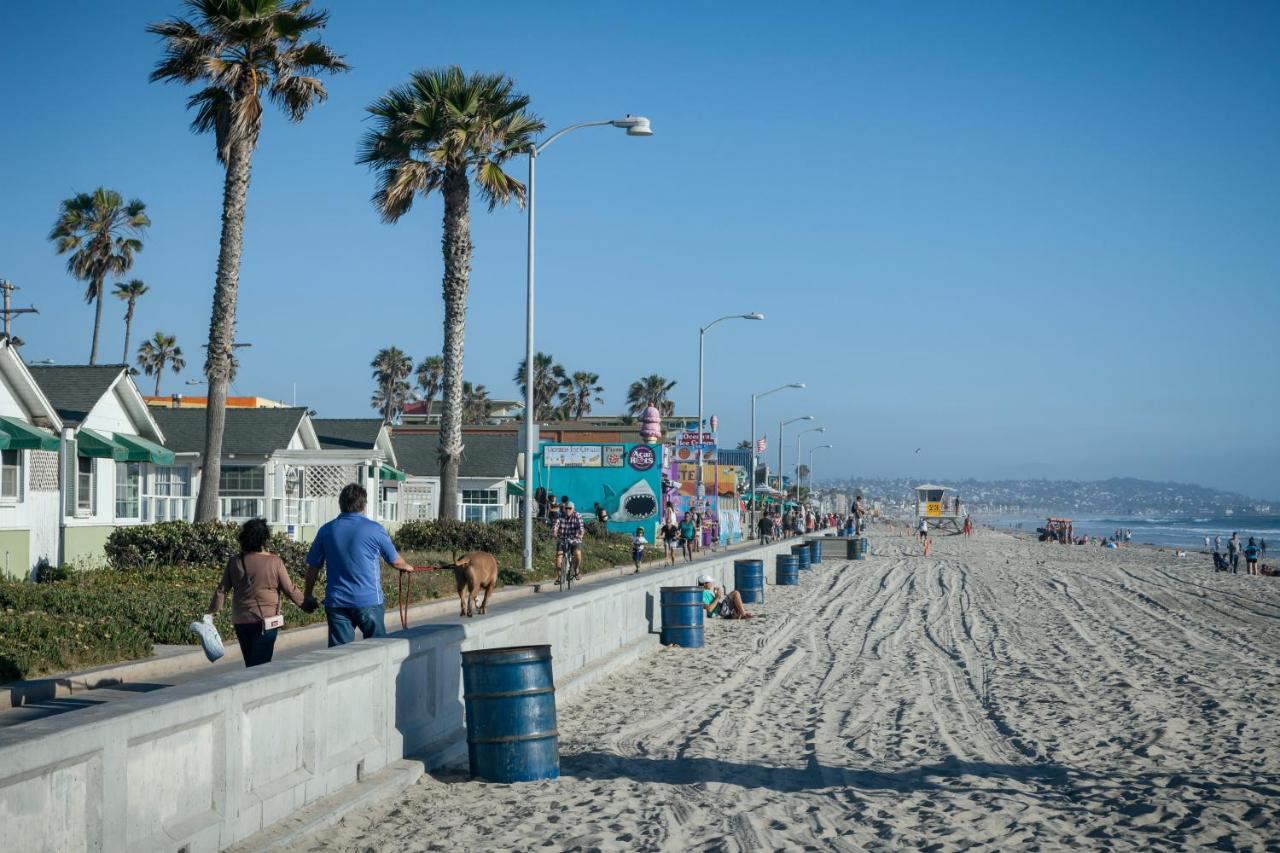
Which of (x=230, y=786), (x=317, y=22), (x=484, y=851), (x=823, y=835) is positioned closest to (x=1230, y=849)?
(x=823, y=835)

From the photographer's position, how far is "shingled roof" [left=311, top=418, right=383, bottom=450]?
41.9 m

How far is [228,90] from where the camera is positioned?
81.6 feet

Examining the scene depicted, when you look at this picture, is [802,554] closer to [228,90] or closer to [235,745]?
[228,90]

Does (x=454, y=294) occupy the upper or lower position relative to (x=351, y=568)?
upper

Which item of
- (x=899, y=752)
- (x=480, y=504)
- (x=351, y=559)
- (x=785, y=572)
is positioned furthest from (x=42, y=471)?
(x=480, y=504)

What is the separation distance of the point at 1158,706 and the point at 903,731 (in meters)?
3.28

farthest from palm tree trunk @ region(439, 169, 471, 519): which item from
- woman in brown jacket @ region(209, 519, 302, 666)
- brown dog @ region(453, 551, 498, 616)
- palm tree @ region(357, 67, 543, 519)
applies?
woman in brown jacket @ region(209, 519, 302, 666)

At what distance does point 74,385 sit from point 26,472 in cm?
429

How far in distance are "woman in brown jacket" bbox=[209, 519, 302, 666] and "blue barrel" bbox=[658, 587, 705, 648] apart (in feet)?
30.9

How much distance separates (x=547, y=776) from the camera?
897 cm

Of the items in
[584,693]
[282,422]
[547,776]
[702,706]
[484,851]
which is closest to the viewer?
[484,851]

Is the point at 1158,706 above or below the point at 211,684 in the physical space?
below

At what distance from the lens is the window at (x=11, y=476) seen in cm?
2233

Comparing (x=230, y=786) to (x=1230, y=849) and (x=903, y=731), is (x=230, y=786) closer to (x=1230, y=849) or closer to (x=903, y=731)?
(x=1230, y=849)
